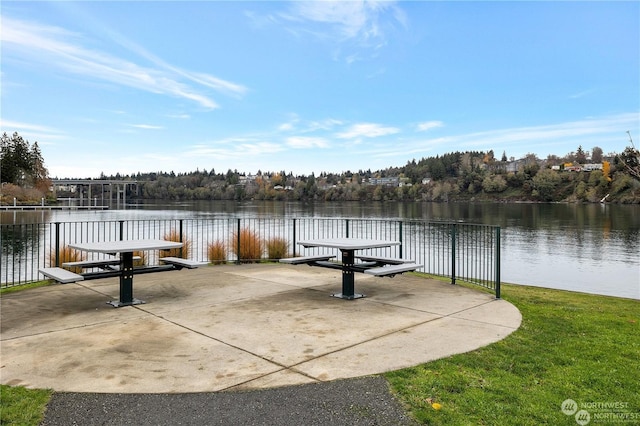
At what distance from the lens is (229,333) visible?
17.6 feet

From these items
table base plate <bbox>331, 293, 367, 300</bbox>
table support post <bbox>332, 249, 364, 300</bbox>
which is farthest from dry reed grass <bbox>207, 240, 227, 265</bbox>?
table support post <bbox>332, 249, 364, 300</bbox>

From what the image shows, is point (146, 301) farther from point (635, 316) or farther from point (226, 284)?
point (635, 316)

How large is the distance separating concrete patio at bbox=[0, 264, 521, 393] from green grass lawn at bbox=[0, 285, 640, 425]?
296 mm

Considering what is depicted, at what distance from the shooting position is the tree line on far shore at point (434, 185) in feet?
335

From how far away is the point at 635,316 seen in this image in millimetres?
7070

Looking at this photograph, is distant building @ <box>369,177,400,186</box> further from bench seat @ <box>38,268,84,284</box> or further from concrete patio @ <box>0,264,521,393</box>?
bench seat @ <box>38,268,84,284</box>

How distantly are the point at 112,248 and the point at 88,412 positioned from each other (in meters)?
3.65

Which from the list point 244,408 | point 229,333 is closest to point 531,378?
point 244,408

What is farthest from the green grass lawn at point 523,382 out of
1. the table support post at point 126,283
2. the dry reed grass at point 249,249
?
the dry reed grass at point 249,249

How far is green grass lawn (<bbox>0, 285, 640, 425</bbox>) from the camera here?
3.27 meters

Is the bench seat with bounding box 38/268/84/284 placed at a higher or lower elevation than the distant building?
lower

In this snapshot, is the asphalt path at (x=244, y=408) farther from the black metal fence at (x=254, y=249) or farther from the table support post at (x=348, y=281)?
the black metal fence at (x=254, y=249)

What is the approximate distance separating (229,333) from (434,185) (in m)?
155

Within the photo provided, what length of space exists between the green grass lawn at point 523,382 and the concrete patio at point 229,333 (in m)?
0.30
